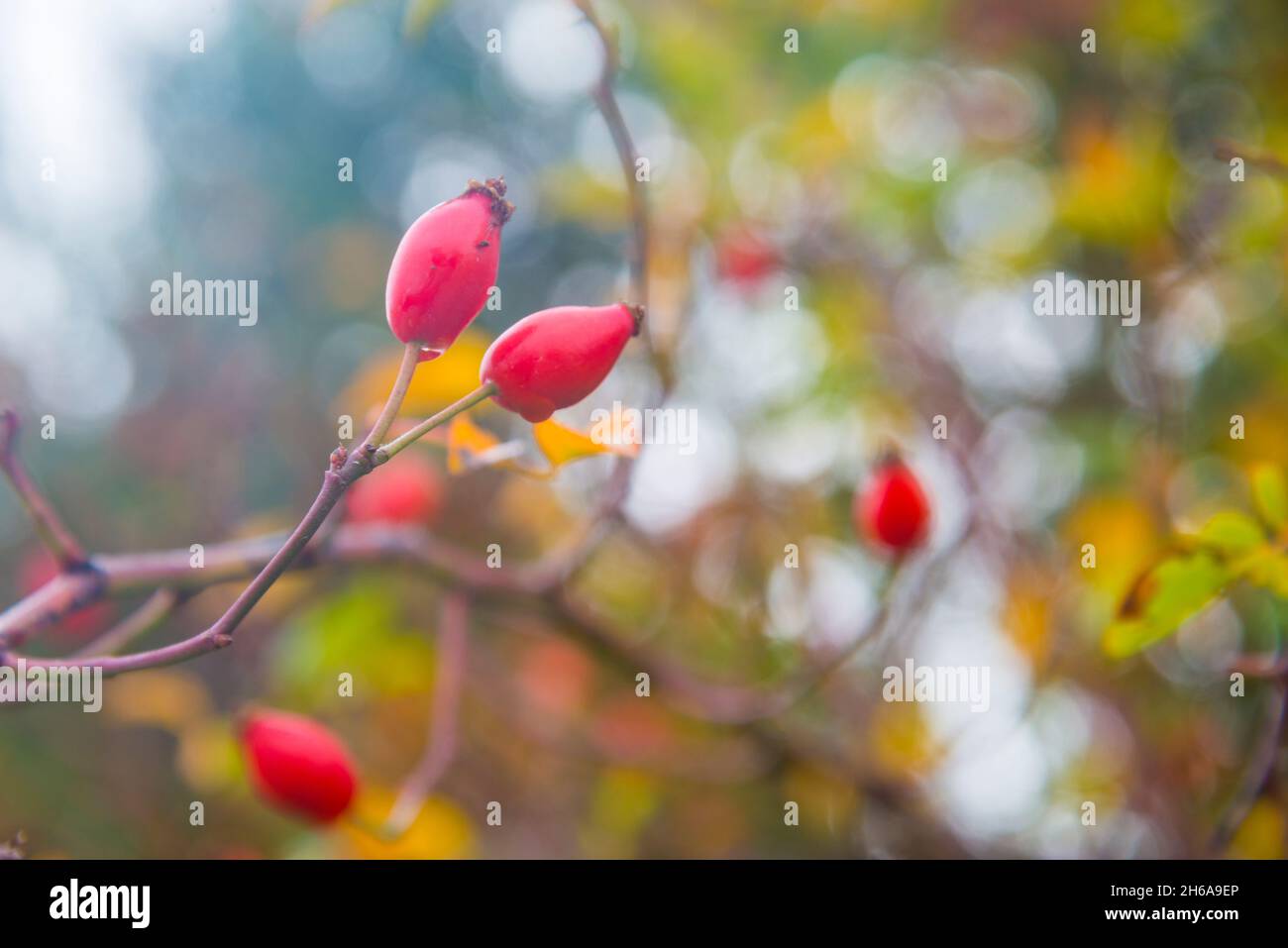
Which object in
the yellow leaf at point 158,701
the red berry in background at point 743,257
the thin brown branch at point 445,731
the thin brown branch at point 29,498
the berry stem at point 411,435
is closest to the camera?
the berry stem at point 411,435

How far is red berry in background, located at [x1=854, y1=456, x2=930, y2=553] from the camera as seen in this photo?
3.32ft

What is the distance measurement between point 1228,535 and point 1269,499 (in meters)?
0.06

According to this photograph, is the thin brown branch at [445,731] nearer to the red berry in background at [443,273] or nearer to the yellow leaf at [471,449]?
the yellow leaf at [471,449]

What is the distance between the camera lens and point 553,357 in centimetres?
52

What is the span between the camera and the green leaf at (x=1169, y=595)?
67 centimetres

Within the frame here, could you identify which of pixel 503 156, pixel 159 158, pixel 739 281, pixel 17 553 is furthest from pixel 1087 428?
pixel 159 158

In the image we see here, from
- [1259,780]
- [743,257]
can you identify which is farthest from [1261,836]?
[743,257]

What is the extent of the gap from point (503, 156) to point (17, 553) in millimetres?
1446

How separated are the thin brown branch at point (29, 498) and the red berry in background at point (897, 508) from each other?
733mm

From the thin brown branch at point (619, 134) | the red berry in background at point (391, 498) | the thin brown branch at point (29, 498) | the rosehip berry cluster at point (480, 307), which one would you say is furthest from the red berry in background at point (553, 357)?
the red berry in background at point (391, 498)

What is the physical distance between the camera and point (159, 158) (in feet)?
8.33

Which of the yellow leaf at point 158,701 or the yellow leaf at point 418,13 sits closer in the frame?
the yellow leaf at point 418,13

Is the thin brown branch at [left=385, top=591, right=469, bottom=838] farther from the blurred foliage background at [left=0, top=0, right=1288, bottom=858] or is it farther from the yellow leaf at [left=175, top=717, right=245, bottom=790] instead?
the yellow leaf at [left=175, top=717, right=245, bottom=790]
